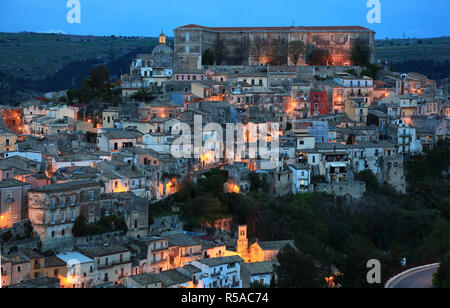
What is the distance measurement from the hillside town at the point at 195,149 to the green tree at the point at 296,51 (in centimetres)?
8

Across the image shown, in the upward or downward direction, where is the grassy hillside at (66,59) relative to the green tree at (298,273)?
upward

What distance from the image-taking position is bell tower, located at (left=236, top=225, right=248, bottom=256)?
2334 cm

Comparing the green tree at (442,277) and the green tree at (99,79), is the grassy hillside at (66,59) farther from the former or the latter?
the green tree at (442,277)

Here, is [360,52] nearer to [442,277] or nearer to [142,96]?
[142,96]

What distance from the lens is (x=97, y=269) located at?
19797mm

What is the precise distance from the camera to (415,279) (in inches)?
609

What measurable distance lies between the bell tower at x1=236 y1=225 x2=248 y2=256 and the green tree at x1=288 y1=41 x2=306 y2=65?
19357 millimetres

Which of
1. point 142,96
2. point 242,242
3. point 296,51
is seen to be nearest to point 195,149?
point 242,242

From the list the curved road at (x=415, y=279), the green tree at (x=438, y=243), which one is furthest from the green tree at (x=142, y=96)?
the curved road at (x=415, y=279)

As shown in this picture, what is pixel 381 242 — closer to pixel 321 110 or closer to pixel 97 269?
pixel 321 110

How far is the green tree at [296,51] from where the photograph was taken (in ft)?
135

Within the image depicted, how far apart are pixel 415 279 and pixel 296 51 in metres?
27.0
